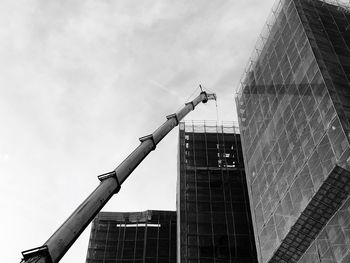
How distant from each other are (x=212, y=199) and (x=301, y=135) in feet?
54.7

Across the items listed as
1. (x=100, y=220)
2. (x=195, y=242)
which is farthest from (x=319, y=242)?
(x=100, y=220)

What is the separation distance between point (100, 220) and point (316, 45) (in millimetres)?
33862

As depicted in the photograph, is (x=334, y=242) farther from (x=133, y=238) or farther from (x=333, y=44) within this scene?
(x=133, y=238)

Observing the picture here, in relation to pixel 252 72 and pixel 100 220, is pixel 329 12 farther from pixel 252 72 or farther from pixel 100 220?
pixel 100 220

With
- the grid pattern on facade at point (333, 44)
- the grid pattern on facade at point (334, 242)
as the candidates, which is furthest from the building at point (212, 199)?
the grid pattern on facade at point (333, 44)

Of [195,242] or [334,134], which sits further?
[195,242]

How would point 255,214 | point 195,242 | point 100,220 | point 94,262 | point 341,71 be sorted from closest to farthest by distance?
point 341,71 < point 255,214 < point 195,242 < point 94,262 < point 100,220

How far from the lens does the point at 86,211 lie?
50.8 ft

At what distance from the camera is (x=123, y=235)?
2105 inches

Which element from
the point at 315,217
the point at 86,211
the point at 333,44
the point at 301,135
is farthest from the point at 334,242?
the point at 86,211

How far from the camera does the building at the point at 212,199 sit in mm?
40688

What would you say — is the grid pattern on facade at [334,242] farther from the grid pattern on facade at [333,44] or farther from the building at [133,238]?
the building at [133,238]

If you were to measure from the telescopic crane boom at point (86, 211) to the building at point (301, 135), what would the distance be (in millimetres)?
9980

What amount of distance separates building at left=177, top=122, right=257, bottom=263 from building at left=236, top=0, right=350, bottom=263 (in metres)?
7.25
